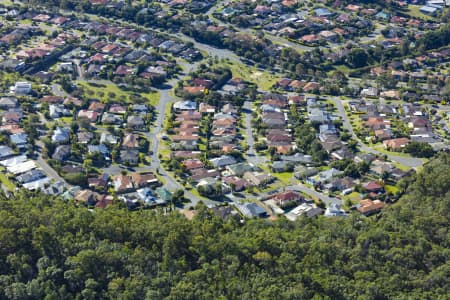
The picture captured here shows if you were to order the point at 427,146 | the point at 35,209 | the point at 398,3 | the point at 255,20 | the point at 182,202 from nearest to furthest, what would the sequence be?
1. the point at 35,209
2. the point at 182,202
3. the point at 427,146
4. the point at 255,20
5. the point at 398,3

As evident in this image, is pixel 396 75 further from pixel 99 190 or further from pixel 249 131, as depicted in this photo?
pixel 99 190

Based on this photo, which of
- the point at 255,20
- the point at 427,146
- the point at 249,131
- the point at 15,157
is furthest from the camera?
the point at 255,20

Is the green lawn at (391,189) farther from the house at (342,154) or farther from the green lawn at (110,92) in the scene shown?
the green lawn at (110,92)

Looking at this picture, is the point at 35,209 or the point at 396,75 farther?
the point at 396,75

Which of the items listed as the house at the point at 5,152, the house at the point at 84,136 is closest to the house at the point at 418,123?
the house at the point at 84,136

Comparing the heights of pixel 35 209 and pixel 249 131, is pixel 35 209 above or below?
above

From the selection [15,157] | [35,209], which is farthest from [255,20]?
[35,209]

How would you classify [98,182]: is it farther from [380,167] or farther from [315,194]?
[380,167]

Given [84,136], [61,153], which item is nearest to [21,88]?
[84,136]
